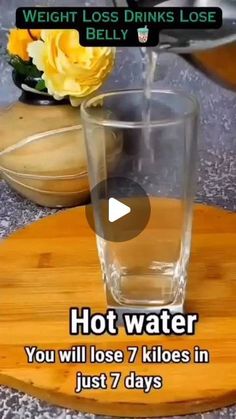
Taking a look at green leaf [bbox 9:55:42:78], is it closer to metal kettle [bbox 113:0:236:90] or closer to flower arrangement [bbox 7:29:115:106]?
flower arrangement [bbox 7:29:115:106]

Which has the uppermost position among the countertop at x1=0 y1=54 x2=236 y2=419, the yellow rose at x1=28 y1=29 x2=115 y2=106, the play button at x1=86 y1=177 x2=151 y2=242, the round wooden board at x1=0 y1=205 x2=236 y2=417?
the yellow rose at x1=28 y1=29 x2=115 y2=106

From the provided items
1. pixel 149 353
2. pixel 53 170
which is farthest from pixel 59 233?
pixel 149 353

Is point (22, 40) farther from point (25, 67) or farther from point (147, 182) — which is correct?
point (147, 182)

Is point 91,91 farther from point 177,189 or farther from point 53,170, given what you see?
point 177,189

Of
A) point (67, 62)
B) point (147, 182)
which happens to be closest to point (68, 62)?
point (67, 62)

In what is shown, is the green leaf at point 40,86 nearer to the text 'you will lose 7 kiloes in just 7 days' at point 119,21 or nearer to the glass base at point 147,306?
the text 'you will lose 7 kiloes in just 7 days' at point 119,21

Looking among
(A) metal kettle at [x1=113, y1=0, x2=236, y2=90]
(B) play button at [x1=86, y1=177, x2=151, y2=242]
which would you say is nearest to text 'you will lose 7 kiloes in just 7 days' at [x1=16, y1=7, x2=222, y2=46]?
(A) metal kettle at [x1=113, y1=0, x2=236, y2=90]
